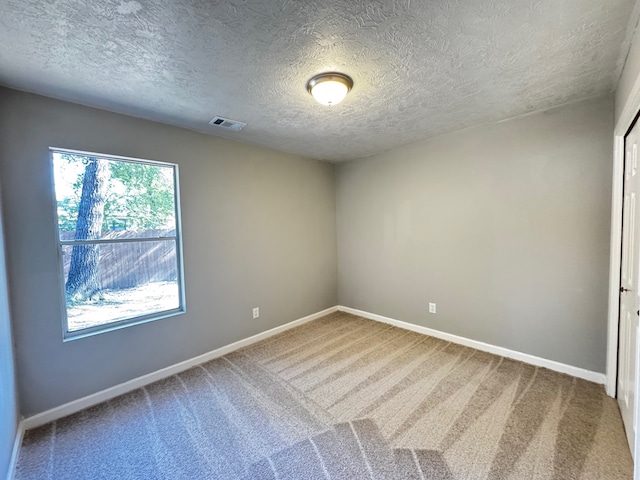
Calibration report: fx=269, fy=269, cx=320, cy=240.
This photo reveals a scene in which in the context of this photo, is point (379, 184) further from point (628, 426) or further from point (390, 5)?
point (628, 426)

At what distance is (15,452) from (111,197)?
185cm

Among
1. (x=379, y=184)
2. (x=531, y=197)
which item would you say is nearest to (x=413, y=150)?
(x=379, y=184)

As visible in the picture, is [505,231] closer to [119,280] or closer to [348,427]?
[348,427]

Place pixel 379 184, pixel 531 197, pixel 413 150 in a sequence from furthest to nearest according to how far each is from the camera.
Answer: pixel 379 184, pixel 413 150, pixel 531 197

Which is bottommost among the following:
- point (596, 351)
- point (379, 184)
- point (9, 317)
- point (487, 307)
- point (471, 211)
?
point (596, 351)

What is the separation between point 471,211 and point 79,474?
382 centimetres

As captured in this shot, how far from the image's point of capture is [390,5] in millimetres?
1286

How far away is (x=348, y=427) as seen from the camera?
74.9 inches

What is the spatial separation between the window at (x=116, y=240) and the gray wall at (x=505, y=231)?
103 inches

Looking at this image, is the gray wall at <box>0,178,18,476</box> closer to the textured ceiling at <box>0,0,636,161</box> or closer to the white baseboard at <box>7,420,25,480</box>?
the white baseboard at <box>7,420,25,480</box>

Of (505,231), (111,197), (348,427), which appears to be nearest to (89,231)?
(111,197)

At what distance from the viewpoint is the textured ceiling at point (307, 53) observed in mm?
1307

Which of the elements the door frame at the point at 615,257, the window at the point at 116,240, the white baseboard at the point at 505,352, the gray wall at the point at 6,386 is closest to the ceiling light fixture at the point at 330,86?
the window at the point at 116,240

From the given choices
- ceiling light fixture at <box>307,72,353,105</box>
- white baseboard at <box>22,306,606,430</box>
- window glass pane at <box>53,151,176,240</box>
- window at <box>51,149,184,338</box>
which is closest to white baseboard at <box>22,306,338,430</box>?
white baseboard at <box>22,306,606,430</box>
